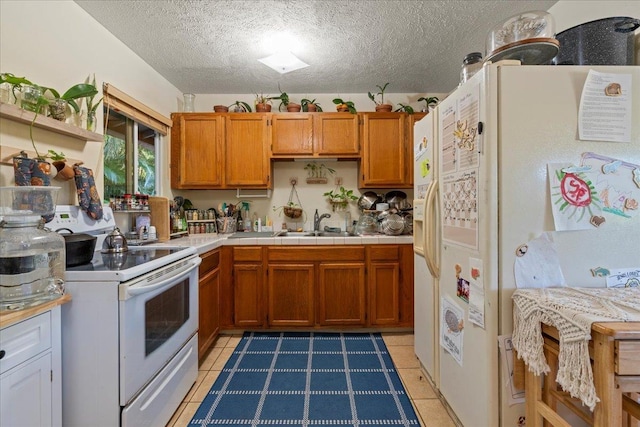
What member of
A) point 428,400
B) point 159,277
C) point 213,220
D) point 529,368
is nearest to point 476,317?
point 529,368

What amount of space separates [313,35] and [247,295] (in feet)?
7.20

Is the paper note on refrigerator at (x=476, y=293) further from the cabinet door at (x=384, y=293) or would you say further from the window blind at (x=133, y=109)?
the window blind at (x=133, y=109)

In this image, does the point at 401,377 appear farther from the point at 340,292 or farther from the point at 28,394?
the point at 28,394

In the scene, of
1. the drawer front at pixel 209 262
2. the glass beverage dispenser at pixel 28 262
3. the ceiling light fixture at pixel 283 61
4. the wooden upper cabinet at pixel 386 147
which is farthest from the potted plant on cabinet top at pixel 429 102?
the glass beverage dispenser at pixel 28 262

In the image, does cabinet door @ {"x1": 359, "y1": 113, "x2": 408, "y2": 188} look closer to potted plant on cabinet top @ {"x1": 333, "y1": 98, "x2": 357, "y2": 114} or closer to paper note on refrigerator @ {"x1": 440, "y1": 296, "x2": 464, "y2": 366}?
potted plant on cabinet top @ {"x1": 333, "y1": 98, "x2": 357, "y2": 114}

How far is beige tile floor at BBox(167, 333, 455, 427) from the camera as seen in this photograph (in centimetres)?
163

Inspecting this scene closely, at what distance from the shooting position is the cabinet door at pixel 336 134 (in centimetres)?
299

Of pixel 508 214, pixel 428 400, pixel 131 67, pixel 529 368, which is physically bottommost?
pixel 428 400

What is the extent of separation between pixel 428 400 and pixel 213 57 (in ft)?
9.75

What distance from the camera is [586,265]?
1147mm

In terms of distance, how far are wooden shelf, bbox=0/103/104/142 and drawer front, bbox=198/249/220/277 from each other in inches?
41.1

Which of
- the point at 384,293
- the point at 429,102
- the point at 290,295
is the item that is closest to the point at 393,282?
the point at 384,293

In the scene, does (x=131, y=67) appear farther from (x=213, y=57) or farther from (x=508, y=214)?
(x=508, y=214)

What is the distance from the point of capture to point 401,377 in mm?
2004
